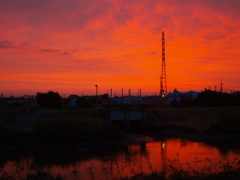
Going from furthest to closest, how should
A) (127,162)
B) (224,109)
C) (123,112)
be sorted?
(224,109) → (123,112) → (127,162)

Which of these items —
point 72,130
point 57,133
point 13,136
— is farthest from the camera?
point 72,130

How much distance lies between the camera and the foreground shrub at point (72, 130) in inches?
1120

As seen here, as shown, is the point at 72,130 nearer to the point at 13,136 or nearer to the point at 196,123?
the point at 13,136

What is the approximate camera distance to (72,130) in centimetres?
2930

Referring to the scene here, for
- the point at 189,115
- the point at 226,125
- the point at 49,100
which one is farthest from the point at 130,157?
the point at 49,100

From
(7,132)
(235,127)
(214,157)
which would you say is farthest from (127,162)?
(235,127)

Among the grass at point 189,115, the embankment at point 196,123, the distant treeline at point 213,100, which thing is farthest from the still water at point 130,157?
the distant treeline at point 213,100

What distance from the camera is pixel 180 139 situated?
108ft

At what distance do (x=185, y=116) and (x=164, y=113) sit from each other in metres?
3.34

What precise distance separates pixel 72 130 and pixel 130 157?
371 inches

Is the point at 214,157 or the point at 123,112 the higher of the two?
the point at 123,112

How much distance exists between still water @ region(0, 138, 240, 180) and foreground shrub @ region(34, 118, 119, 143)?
76.6 inches

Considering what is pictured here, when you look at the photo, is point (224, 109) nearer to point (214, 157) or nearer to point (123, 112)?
point (123, 112)

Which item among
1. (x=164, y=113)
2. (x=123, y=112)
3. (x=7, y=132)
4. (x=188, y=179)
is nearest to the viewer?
(x=188, y=179)
